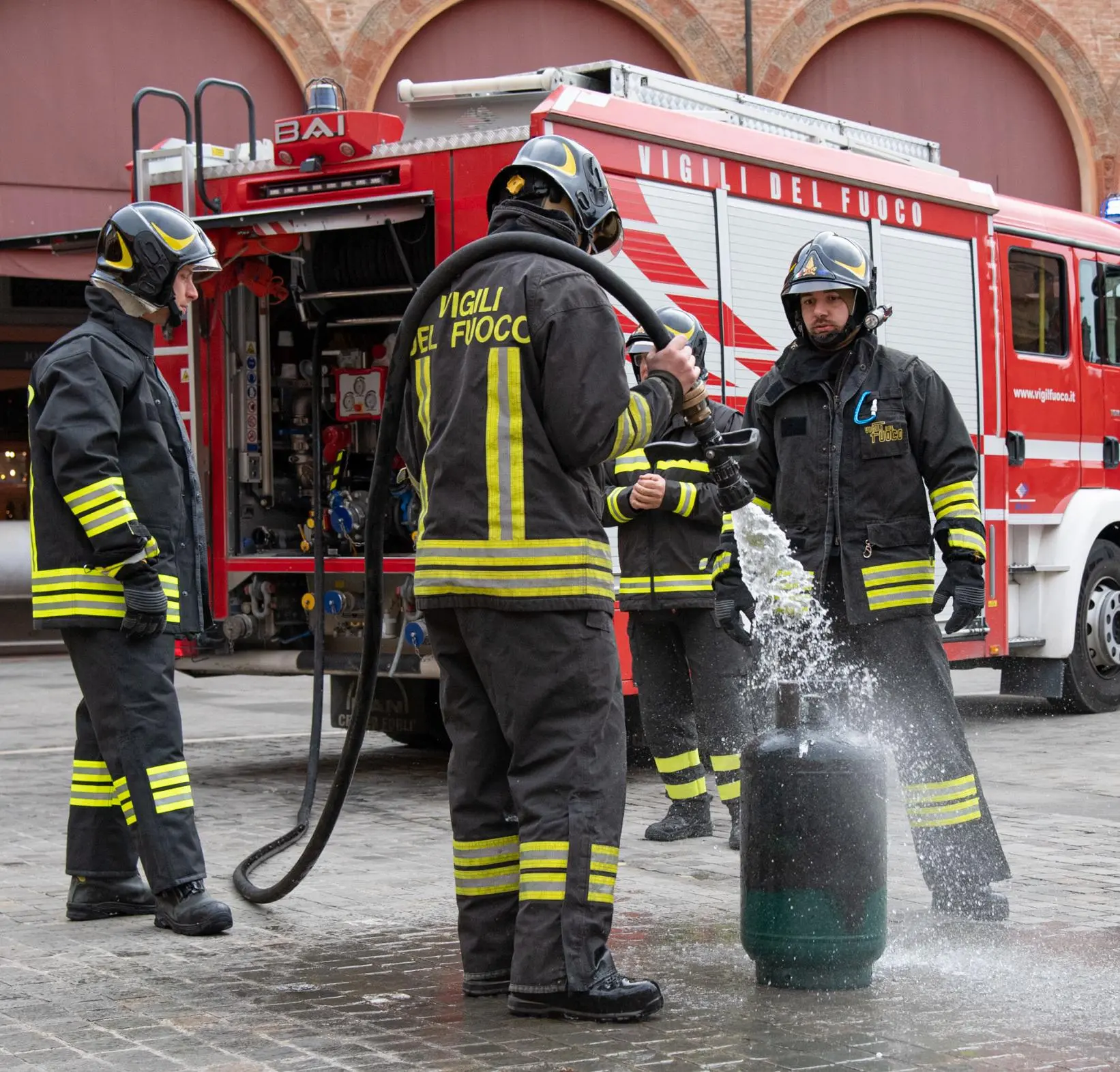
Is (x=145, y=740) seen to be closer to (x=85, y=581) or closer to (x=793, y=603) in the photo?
Result: (x=85, y=581)

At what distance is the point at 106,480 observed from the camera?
538cm

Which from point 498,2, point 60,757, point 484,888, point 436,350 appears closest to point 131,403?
point 436,350

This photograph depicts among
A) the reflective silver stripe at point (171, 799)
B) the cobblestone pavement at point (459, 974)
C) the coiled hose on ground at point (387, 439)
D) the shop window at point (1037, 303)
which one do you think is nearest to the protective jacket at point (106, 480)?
the reflective silver stripe at point (171, 799)

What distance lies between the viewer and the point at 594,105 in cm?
815

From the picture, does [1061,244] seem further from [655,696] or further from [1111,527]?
[655,696]

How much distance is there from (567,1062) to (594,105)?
203 inches

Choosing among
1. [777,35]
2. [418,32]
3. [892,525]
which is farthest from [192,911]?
[777,35]

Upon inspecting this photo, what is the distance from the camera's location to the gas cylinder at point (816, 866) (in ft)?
15.0

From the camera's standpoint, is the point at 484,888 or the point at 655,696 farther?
the point at 655,696

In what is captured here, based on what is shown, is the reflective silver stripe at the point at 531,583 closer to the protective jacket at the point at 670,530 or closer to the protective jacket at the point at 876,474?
the protective jacket at the point at 876,474

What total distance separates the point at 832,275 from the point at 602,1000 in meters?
2.36

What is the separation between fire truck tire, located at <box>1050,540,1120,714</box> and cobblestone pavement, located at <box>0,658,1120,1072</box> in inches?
126

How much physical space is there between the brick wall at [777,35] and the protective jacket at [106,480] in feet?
46.2

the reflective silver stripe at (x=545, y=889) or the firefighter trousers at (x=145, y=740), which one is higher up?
the firefighter trousers at (x=145, y=740)
